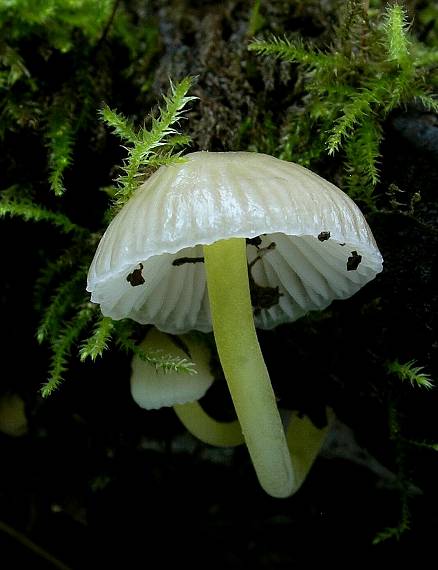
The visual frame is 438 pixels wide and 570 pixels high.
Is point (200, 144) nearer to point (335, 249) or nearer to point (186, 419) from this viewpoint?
point (335, 249)

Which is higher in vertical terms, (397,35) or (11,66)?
(11,66)

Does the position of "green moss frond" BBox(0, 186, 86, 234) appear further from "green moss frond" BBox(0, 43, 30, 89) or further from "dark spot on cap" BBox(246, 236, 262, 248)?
"dark spot on cap" BBox(246, 236, 262, 248)

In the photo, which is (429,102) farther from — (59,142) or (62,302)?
(62,302)

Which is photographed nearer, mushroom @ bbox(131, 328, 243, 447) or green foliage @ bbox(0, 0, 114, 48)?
mushroom @ bbox(131, 328, 243, 447)

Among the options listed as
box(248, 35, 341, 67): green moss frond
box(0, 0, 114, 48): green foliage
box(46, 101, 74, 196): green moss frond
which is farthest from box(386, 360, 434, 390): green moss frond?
box(0, 0, 114, 48): green foliage

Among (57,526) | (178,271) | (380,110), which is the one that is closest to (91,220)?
(178,271)

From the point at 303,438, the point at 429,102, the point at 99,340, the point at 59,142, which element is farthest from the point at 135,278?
the point at 429,102
